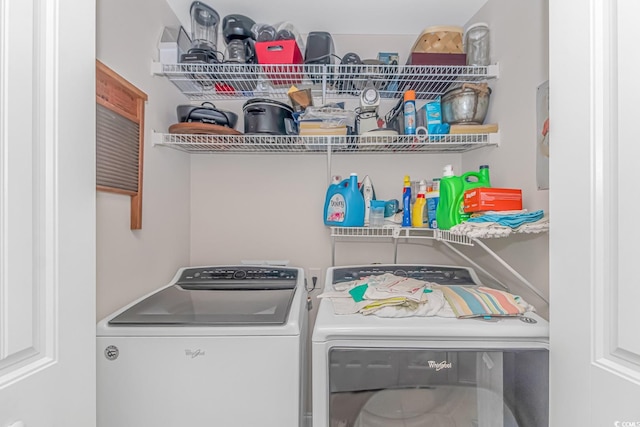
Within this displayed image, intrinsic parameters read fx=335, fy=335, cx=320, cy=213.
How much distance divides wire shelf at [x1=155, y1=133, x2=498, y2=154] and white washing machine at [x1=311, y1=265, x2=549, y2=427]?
992 mm

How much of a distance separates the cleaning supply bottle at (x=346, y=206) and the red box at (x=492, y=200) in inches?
27.1

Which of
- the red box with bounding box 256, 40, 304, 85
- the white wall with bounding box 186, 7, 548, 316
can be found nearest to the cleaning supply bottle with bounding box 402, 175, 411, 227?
the white wall with bounding box 186, 7, 548, 316

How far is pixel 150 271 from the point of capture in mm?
1775

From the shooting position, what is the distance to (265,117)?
6.30 ft

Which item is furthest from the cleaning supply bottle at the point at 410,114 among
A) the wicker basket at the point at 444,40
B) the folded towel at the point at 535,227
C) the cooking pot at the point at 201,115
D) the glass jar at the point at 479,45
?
the cooking pot at the point at 201,115

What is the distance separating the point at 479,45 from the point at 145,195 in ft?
6.60

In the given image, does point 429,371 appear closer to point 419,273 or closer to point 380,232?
point 419,273
